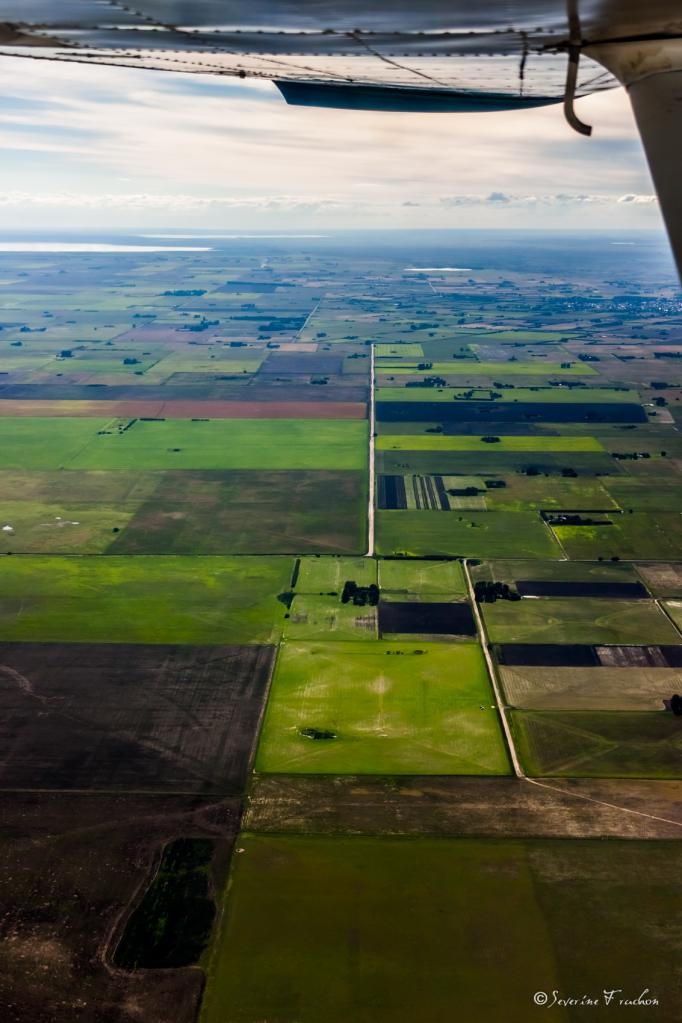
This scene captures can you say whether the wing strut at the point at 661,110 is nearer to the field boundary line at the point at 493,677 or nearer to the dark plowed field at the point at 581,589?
the field boundary line at the point at 493,677

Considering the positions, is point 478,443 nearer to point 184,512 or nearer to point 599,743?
point 184,512

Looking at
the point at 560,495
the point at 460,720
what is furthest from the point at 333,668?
the point at 560,495

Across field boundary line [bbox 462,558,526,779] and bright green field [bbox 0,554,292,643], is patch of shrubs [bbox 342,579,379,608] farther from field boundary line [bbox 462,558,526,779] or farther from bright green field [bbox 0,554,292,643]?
field boundary line [bbox 462,558,526,779]

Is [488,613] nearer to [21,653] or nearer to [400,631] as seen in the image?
[400,631]

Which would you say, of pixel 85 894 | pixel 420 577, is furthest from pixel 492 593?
pixel 85 894

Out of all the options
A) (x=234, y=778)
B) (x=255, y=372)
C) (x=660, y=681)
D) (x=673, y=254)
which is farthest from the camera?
(x=255, y=372)

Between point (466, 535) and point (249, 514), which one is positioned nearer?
point (466, 535)
